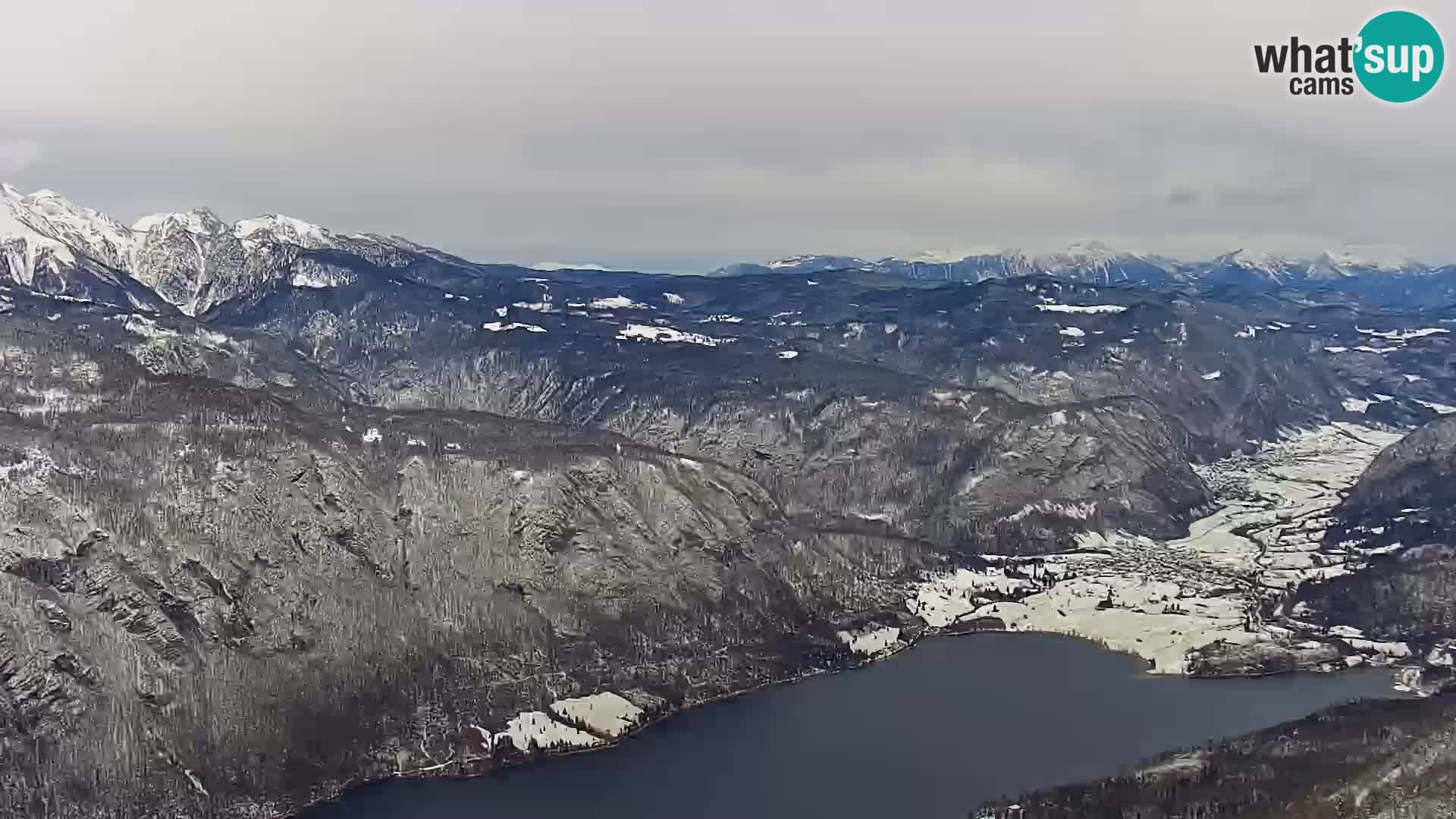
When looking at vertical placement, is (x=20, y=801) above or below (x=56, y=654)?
below

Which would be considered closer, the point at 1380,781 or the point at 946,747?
the point at 1380,781

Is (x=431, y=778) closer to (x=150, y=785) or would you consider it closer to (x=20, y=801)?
(x=150, y=785)

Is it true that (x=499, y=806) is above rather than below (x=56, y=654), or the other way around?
below

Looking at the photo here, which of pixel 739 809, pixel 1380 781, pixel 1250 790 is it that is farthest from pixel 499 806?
pixel 1380 781

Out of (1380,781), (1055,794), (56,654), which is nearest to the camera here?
(1380,781)

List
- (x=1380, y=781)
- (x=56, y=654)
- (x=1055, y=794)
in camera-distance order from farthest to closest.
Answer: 1. (x=56, y=654)
2. (x=1055, y=794)
3. (x=1380, y=781)

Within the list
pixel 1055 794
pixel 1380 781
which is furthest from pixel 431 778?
pixel 1380 781

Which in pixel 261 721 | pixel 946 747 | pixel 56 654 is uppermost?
pixel 56 654

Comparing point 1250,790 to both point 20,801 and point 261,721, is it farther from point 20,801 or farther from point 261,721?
point 20,801

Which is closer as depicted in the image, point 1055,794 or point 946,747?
point 1055,794
